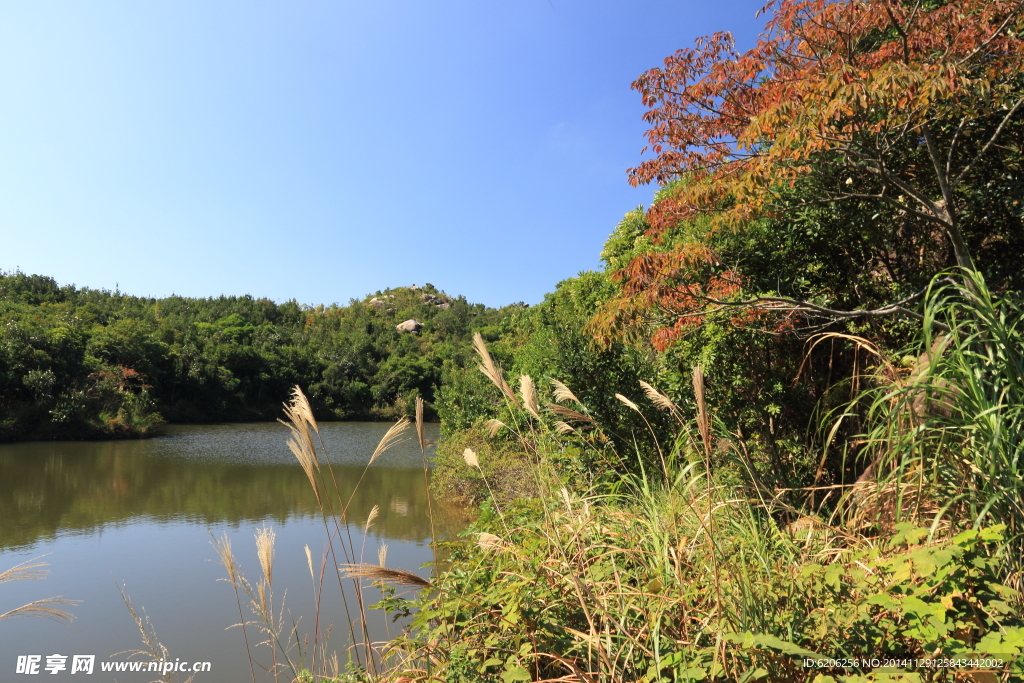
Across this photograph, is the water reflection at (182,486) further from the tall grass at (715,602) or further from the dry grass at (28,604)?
the tall grass at (715,602)

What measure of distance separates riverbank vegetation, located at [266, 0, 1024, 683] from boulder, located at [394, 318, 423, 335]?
134ft

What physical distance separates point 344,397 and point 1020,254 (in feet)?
111

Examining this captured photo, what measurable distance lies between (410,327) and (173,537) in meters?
39.4

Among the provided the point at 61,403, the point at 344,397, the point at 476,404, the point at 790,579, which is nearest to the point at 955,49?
the point at 790,579

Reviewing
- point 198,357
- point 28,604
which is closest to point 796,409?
point 28,604

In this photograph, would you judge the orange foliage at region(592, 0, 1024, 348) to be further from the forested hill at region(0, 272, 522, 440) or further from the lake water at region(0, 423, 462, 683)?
the forested hill at region(0, 272, 522, 440)

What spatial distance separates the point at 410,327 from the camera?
47.2 m

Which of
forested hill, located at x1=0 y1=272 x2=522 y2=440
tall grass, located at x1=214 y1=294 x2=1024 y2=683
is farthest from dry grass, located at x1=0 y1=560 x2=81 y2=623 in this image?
forested hill, located at x1=0 y1=272 x2=522 y2=440

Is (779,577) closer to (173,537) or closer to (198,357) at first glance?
(173,537)

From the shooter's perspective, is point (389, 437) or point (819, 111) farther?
point (819, 111)

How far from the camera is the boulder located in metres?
46.9

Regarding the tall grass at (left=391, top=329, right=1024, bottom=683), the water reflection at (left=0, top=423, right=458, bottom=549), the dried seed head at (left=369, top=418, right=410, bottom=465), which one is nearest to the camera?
the tall grass at (left=391, top=329, right=1024, bottom=683)

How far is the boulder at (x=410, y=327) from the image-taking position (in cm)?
4694

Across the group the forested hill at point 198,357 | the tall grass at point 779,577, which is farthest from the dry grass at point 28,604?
the forested hill at point 198,357
